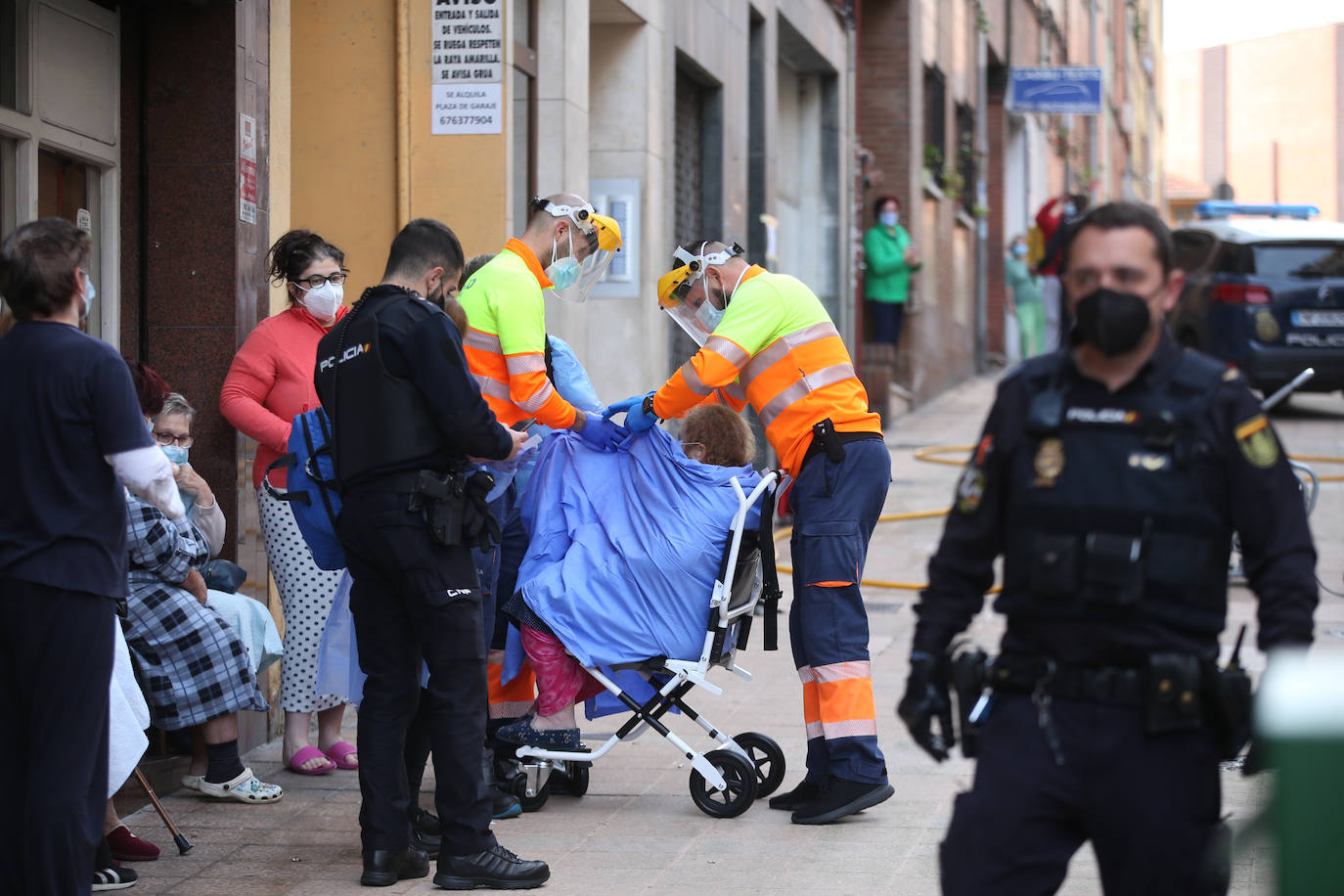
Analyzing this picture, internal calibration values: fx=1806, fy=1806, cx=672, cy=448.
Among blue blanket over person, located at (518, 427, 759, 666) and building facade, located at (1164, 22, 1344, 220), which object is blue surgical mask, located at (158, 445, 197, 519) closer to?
blue blanket over person, located at (518, 427, 759, 666)

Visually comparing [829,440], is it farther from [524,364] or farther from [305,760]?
[305,760]

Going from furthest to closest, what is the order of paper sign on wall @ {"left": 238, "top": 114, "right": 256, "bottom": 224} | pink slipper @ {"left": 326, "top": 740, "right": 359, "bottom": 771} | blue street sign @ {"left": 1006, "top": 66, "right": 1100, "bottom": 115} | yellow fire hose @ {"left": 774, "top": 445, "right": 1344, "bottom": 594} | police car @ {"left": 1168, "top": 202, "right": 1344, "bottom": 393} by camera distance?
blue street sign @ {"left": 1006, "top": 66, "right": 1100, "bottom": 115}
police car @ {"left": 1168, "top": 202, "right": 1344, "bottom": 393}
yellow fire hose @ {"left": 774, "top": 445, "right": 1344, "bottom": 594}
paper sign on wall @ {"left": 238, "top": 114, "right": 256, "bottom": 224}
pink slipper @ {"left": 326, "top": 740, "right": 359, "bottom": 771}

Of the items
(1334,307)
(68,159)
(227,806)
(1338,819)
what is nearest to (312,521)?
(227,806)

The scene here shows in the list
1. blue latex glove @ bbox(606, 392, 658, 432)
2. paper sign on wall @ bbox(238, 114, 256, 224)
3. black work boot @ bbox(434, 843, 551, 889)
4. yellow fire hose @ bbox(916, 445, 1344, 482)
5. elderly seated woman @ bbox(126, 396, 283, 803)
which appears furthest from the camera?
yellow fire hose @ bbox(916, 445, 1344, 482)

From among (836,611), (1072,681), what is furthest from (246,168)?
(1072,681)

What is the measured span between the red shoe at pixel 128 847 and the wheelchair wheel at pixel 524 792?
4.18 ft

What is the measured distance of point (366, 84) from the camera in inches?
371

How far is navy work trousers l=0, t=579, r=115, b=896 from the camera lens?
4242mm

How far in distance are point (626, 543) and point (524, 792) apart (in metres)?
0.95

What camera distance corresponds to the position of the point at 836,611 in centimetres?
624

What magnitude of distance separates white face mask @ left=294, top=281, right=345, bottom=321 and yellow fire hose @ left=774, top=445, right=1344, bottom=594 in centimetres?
431

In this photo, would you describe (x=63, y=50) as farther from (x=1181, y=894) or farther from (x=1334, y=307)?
(x=1334, y=307)

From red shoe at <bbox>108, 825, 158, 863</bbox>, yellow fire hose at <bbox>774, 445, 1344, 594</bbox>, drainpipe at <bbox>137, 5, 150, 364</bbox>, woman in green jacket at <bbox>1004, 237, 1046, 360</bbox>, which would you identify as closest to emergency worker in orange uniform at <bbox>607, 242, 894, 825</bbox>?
drainpipe at <bbox>137, 5, 150, 364</bbox>

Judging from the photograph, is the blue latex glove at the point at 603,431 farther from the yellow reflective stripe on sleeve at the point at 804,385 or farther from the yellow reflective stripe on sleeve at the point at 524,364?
the yellow reflective stripe on sleeve at the point at 804,385
